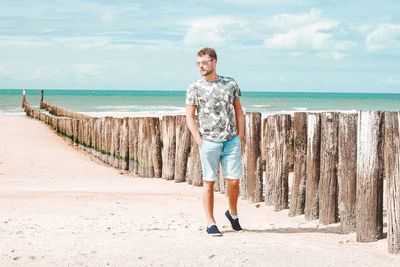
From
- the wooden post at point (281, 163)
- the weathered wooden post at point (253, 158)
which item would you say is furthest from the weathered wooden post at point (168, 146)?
the wooden post at point (281, 163)

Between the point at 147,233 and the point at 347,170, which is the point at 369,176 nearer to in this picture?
the point at 347,170

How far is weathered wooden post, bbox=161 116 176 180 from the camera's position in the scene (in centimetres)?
1075

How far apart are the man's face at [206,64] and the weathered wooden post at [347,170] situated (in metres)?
1.36

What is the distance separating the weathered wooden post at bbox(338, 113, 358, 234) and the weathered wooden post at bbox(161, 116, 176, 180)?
4.70m

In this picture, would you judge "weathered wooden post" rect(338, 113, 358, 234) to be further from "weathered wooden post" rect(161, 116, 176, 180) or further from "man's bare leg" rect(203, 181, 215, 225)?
"weathered wooden post" rect(161, 116, 176, 180)

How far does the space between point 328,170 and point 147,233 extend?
2.01m

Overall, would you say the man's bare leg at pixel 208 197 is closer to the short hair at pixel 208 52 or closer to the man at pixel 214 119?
the man at pixel 214 119

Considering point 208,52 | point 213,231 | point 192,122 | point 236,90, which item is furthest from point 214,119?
point 213,231

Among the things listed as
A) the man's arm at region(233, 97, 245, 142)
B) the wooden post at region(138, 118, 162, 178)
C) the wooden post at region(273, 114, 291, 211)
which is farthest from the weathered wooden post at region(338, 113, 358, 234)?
the wooden post at region(138, 118, 162, 178)

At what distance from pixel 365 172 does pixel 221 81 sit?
157cm

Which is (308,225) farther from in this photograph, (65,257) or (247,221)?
(65,257)

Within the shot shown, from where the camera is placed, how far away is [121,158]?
13.2 metres

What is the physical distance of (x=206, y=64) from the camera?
5.98m

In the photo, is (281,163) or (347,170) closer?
(347,170)
